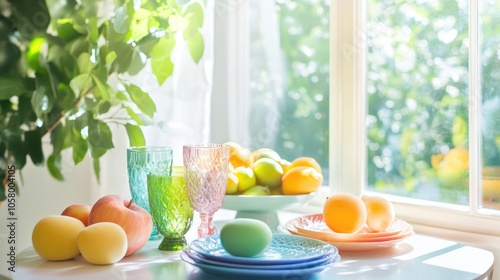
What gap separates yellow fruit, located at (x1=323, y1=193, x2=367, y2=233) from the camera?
4.84ft

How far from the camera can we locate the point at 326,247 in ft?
4.51

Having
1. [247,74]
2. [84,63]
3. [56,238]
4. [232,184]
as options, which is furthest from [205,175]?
[247,74]

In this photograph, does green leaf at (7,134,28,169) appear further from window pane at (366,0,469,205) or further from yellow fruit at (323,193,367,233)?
window pane at (366,0,469,205)

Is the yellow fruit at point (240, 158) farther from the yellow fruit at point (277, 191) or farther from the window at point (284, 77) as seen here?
the window at point (284, 77)

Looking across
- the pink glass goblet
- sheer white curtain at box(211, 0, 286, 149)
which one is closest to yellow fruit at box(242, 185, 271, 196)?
the pink glass goblet

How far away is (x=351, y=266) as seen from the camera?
138 cm

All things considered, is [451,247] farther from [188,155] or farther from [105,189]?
[105,189]

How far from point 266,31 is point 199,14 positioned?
14.9 inches

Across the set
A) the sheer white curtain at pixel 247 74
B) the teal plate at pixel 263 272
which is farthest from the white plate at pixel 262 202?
the sheer white curtain at pixel 247 74

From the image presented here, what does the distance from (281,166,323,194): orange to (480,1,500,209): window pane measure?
38 centimetres

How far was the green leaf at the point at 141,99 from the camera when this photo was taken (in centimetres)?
169

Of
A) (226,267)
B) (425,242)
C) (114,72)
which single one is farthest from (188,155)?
(425,242)

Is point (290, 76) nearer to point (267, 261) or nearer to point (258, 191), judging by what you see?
point (258, 191)

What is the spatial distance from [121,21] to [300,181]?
1.77ft
